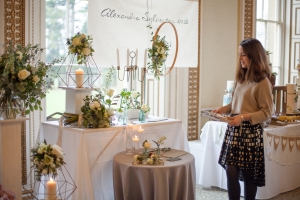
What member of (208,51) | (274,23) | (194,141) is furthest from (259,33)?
(194,141)

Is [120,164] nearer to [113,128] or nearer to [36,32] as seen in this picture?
[113,128]

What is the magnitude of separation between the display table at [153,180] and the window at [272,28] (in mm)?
3930

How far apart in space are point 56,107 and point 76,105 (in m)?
0.98

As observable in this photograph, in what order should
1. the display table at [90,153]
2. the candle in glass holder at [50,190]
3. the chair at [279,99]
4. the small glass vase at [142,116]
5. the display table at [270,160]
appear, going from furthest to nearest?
1. the chair at [279,99]
2. the display table at [270,160]
3. the small glass vase at [142,116]
4. the display table at [90,153]
5. the candle in glass holder at [50,190]

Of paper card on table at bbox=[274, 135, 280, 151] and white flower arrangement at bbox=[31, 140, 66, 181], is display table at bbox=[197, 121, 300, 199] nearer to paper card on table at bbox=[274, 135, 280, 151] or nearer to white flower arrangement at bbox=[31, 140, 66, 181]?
paper card on table at bbox=[274, 135, 280, 151]

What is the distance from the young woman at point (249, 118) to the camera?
341 cm

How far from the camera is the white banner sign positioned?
4.32m

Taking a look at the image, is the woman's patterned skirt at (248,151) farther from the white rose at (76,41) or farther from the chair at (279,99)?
the chair at (279,99)

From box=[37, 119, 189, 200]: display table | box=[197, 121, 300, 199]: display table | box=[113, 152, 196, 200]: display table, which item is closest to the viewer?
box=[113, 152, 196, 200]: display table

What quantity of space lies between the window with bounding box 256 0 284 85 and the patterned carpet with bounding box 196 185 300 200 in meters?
2.75

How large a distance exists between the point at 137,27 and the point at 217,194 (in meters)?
1.86

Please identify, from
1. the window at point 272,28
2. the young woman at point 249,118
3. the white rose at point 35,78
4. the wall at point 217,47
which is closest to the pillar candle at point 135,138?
the young woman at point 249,118

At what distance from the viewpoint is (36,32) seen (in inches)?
162

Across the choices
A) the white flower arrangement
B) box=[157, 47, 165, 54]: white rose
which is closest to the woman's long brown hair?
box=[157, 47, 165, 54]: white rose
